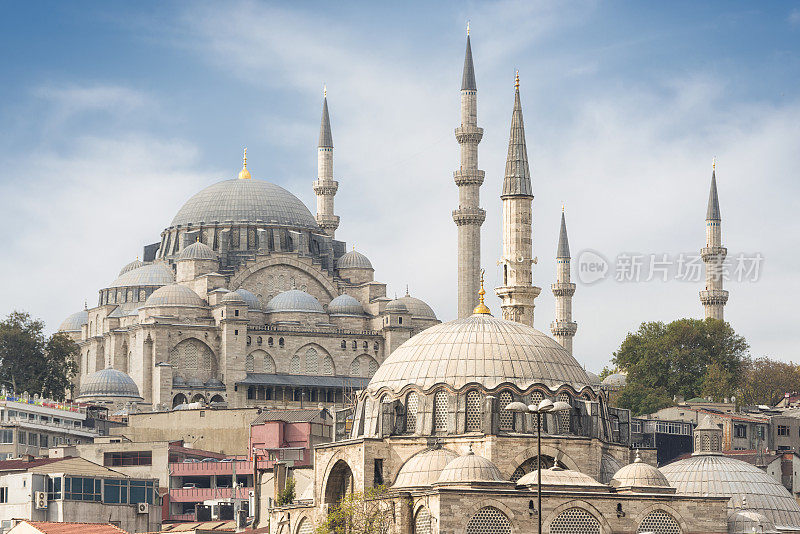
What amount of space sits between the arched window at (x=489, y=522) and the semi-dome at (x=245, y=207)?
2013 inches

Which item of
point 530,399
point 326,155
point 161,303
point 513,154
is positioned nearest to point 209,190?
point 326,155

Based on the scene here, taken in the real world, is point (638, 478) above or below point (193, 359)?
below

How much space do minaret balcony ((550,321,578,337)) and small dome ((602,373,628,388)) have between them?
6.11 m

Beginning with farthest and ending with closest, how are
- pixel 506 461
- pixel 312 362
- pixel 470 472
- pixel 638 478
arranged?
pixel 312 362
pixel 506 461
pixel 638 478
pixel 470 472

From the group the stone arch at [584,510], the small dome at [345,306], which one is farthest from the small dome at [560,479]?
the small dome at [345,306]

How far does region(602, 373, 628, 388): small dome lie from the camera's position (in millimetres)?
86562

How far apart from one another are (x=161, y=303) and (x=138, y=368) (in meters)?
3.19

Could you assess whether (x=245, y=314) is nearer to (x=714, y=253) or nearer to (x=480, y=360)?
(x=714, y=253)

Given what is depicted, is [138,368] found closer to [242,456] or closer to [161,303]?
[161,303]

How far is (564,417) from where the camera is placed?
43562 mm

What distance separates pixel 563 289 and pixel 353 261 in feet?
43.3

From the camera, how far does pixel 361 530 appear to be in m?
40.3

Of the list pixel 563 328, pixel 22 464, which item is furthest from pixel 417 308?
pixel 22 464

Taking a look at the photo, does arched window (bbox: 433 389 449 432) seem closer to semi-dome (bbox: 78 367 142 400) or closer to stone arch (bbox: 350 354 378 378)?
semi-dome (bbox: 78 367 142 400)
